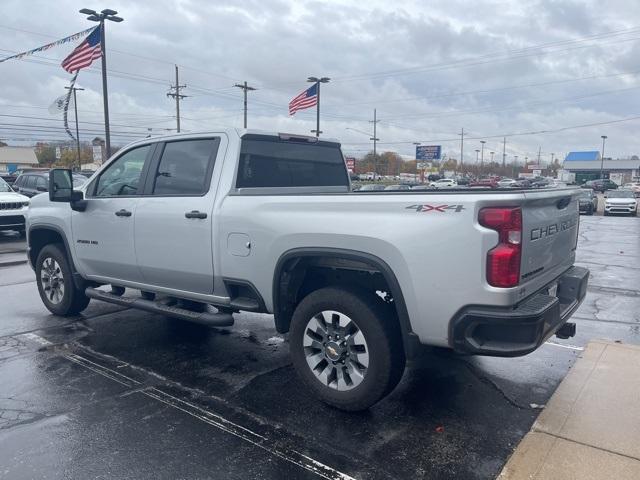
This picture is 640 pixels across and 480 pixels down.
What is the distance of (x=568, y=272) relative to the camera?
4254mm

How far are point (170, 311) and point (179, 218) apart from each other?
89cm

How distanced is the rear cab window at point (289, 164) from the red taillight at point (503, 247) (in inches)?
87.8

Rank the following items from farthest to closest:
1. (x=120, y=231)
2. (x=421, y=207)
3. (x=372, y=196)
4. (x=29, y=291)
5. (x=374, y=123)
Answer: (x=374, y=123) → (x=29, y=291) → (x=120, y=231) → (x=372, y=196) → (x=421, y=207)

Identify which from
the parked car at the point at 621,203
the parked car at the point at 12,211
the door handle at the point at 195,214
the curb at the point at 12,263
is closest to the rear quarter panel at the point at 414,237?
the door handle at the point at 195,214

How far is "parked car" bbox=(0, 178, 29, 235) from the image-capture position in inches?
535

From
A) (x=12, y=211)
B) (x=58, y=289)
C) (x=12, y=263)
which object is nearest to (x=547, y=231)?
(x=58, y=289)

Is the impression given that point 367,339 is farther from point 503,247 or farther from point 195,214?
point 195,214

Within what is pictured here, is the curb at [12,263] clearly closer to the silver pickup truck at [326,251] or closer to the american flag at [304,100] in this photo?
the silver pickup truck at [326,251]

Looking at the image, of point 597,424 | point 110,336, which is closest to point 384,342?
point 597,424

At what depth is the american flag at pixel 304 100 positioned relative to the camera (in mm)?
28453

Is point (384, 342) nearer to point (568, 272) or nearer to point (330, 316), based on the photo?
point (330, 316)

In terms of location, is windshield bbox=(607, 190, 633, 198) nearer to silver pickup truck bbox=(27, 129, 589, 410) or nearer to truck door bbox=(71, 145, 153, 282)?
silver pickup truck bbox=(27, 129, 589, 410)

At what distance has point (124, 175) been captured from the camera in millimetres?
5383

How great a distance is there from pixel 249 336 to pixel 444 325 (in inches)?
118
